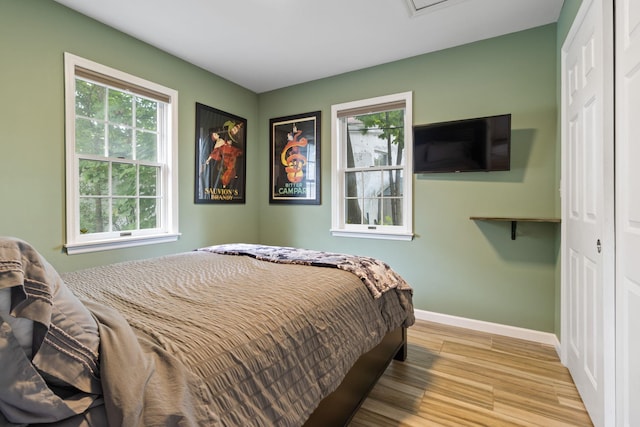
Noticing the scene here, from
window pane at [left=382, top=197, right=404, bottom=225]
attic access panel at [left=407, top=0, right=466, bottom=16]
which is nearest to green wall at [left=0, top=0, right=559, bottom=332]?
window pane at [left=382, top=197, right=404, bottom=225]

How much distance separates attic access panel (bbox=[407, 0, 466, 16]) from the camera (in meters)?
2.29

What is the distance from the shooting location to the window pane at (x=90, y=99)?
8.17 feet

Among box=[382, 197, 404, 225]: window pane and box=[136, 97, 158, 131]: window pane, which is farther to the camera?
box=[382, 197, 404, 225]: window pane

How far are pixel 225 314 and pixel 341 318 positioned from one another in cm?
56

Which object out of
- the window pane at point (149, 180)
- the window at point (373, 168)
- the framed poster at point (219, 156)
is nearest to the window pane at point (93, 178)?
the window pane at point (149, 180)

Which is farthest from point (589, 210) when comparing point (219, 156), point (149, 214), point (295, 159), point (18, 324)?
point (149, 214)

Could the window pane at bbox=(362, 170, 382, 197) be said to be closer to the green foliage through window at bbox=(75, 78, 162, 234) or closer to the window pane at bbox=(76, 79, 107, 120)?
the green foliage through window at bbox=(75, 78, 162, 234)

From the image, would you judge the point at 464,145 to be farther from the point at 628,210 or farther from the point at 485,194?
the point at 628,210

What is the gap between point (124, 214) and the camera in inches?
111

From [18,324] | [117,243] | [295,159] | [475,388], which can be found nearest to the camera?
[18,324]

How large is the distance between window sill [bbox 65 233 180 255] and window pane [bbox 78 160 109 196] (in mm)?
410

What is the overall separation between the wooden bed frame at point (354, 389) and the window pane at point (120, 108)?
2.76 m


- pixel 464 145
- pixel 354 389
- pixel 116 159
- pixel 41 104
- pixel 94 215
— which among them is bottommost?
pixel 354 389

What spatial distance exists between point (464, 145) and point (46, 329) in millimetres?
2966
